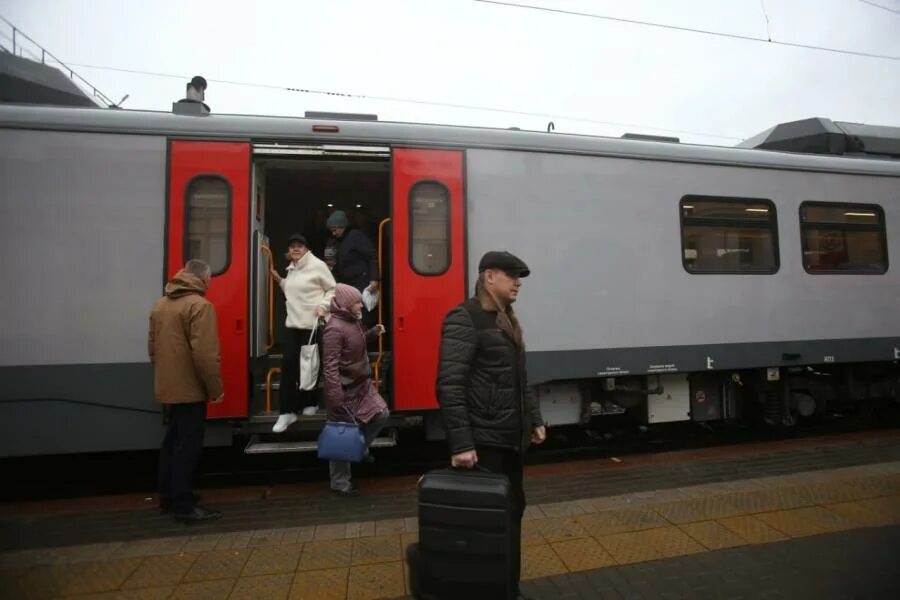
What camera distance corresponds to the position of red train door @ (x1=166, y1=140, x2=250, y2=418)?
4.29 metres

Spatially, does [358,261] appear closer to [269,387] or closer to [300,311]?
[300,311]

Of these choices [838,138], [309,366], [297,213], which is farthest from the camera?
[297,213]

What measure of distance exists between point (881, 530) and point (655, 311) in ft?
7.83

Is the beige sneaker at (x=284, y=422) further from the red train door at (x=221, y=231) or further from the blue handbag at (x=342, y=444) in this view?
the blue handbag at (x=342, y=444)

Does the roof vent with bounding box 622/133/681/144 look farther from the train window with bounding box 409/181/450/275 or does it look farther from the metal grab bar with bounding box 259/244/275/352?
the metal grab bar with bounding box 259/244/275/352

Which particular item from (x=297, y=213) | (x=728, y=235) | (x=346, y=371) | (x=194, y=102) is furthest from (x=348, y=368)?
(x=728, y=235)

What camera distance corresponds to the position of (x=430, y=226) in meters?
4.71

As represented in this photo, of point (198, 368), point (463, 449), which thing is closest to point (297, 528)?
point (198, 368)

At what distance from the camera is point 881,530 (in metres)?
3.50

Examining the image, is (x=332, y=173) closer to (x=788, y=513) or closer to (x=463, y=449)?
(x=463, y=449)

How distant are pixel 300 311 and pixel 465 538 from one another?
3073mm

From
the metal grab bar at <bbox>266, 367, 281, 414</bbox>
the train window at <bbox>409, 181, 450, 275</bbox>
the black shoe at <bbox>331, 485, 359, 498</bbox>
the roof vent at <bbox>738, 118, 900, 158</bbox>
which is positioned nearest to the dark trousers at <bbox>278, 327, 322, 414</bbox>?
the metal grab bar at <bbox>266, 367, 281, 414</bbox>

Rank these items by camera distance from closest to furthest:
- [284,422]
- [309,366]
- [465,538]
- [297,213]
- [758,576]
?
1. [465,538]
2. [758,576]
3. [284,422]
4. [309,366]
5. [297,213]

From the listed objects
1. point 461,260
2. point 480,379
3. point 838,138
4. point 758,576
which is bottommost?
point 758,576
